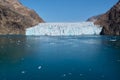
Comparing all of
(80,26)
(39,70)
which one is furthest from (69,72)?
(80,26)

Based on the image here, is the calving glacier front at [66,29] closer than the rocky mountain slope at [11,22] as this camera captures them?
Yes

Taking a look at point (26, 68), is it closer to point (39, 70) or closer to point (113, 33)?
point (39, 70)

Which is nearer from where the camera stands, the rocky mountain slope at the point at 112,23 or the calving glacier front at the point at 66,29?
the rocky mountain slope at the point at 112,23

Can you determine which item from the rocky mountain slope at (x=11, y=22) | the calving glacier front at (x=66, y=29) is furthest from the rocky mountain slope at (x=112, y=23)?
the rocky mountain slope at (x=11, y=22)

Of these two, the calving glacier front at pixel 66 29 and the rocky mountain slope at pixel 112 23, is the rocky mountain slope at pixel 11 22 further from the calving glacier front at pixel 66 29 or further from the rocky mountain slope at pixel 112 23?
the rocky mountain slope at pixel 112 23

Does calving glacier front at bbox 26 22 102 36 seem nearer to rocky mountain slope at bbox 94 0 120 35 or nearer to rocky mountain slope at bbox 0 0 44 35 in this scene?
rocky mountain slope at bbox 94 0 120 35

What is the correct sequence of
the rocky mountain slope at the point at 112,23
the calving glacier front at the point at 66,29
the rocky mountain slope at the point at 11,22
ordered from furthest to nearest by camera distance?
the rocky mountain slope at the point at 11,22 < the calving glacier front at the point at 66,29 < the rocky mountain slope at the point at 112,23

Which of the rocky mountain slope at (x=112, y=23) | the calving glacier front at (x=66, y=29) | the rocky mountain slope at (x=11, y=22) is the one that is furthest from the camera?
the rocky mountain slope at (x=11, y=22)

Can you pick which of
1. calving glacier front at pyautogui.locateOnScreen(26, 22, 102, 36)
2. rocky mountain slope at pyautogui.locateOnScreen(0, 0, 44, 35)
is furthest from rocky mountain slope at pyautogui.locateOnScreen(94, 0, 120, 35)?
rocky mountain slope at pyautogui.locateOnScreen(0, 0, 44, 35)

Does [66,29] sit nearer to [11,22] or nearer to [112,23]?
[112,23]
